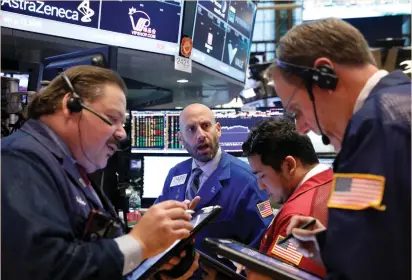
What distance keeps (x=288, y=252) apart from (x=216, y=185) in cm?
118

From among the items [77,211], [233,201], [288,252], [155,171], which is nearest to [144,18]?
[155,171]

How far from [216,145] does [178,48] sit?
1.24 m

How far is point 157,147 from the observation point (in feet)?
15.5

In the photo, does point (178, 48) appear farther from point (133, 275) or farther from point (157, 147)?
point (133, 275)

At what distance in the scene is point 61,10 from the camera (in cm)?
320

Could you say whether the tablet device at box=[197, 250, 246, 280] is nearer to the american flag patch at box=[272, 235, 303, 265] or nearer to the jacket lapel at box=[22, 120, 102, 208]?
the american flag patch at box=[272, 235, 303, 265]

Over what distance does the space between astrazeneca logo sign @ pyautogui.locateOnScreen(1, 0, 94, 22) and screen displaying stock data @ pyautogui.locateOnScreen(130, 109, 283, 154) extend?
1.55 metres

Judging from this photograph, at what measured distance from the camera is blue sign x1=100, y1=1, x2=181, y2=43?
3521mm

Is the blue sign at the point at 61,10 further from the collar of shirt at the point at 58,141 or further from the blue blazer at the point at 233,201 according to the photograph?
the collar of shirt at the point at 58,141

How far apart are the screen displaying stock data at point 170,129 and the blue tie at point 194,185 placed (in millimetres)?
1539

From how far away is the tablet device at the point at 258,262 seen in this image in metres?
1.39

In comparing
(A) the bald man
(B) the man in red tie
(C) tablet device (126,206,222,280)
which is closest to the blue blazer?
(A) the bald man

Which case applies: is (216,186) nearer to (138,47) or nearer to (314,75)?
(138,47)

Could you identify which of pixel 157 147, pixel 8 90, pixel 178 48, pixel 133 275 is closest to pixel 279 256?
pixel 133 275
